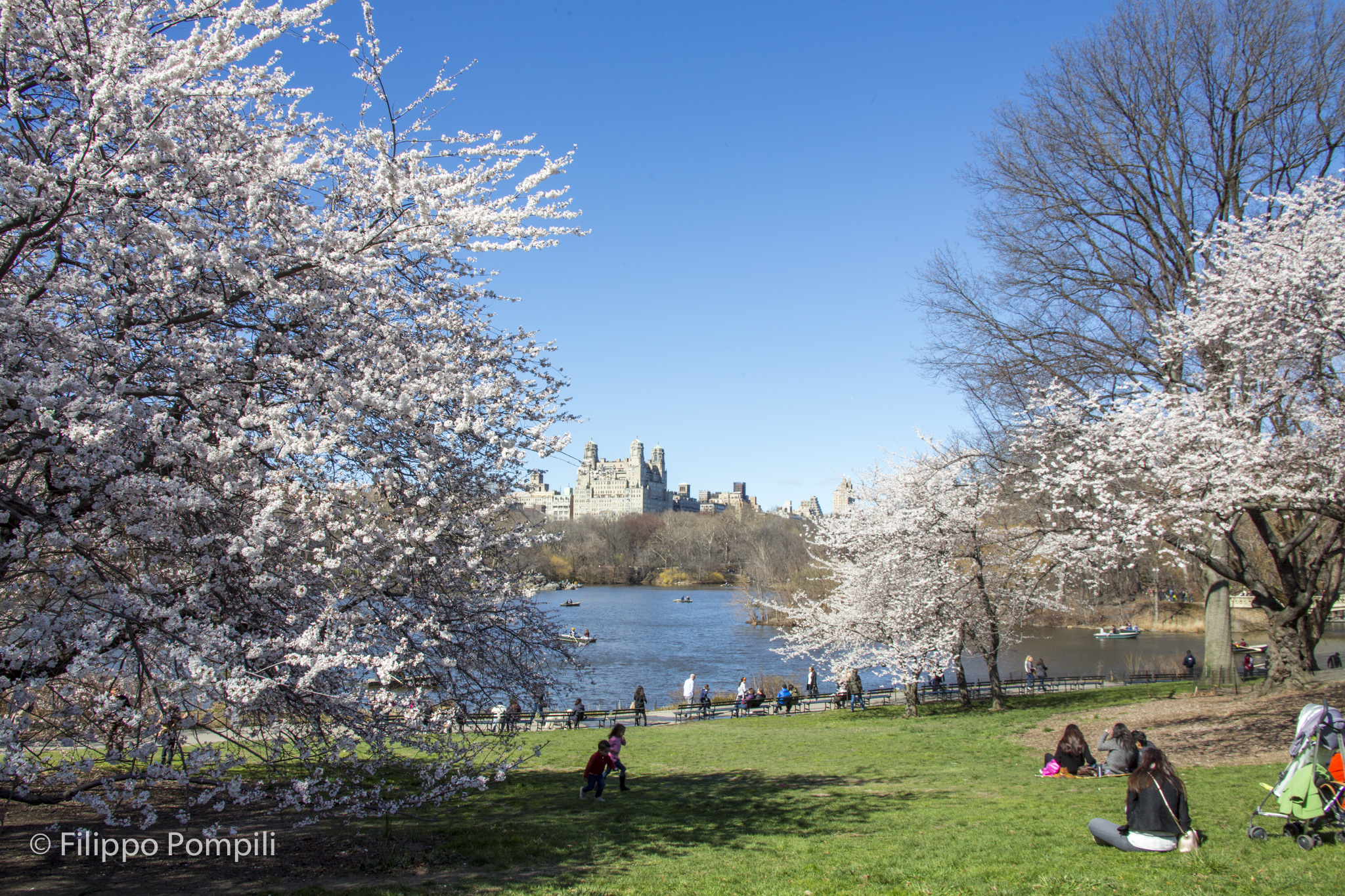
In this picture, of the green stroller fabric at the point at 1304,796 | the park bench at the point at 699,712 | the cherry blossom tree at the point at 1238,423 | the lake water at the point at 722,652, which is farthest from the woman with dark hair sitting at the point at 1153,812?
the lake water at the point at 722,652

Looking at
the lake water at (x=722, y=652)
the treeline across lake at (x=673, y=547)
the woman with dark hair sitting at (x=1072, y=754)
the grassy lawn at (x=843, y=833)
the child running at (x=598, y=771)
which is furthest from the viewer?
the treeline across lake at (x=673, y=547)

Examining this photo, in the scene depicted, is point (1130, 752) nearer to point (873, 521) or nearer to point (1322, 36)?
point (873, 521)

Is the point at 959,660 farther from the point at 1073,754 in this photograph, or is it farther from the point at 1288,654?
the point at 1073,754

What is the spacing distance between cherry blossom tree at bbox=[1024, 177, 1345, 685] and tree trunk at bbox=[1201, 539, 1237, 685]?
13.6 feet

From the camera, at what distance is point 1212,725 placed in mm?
13445

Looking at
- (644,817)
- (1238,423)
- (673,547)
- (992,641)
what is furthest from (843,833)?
(673,547)

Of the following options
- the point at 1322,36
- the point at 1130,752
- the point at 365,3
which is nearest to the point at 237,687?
the point at 365,3

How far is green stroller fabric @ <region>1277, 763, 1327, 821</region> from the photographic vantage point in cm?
690

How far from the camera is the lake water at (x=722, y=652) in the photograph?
32312 millimetres

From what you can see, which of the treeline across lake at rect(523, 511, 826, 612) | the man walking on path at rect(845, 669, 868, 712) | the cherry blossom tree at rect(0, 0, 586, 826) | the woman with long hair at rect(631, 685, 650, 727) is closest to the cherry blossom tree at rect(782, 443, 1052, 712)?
the man walking on path at rect(845, 669, 868, 712)

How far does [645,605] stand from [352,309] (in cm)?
6781

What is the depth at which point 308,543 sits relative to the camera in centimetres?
601

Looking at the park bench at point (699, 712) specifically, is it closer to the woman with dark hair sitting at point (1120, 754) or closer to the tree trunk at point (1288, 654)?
the woman with dark hair sitting at point (1120, 754)

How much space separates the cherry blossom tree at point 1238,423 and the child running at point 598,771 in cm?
741
